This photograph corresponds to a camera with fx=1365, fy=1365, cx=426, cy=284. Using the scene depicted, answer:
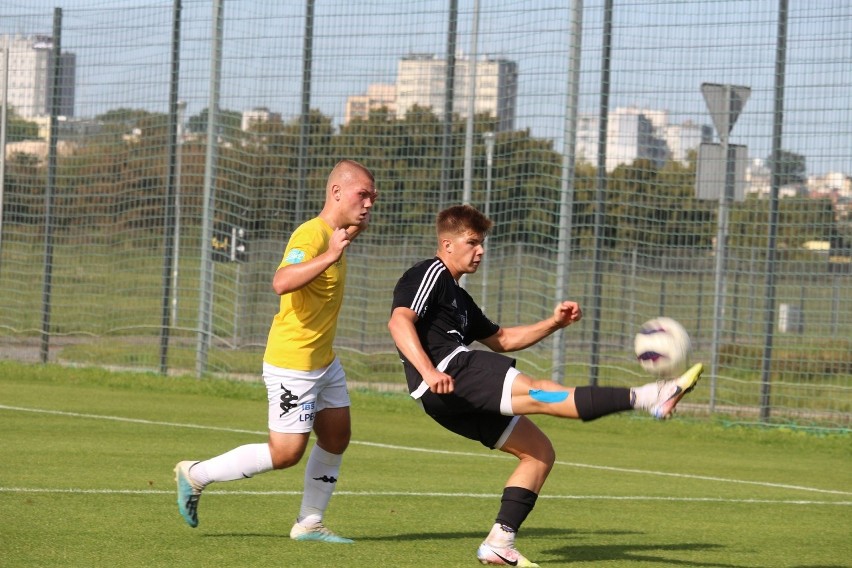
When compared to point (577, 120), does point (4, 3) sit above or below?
above

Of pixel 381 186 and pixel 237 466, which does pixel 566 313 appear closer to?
pixel 237 466

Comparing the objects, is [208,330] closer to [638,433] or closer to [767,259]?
[638,433]

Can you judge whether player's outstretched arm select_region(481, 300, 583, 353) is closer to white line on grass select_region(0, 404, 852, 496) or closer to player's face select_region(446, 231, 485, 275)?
player's face select_region(446, 231, 485, 275)

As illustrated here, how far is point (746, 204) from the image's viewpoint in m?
13.9

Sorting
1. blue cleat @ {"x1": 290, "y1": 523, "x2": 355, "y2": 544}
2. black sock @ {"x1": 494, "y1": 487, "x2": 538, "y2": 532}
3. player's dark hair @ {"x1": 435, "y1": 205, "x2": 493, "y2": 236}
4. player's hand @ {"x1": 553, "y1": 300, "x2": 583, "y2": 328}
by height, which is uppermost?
player's dark hair @ {"x1": 435, "y1": 205, "x2": 493, "y2": 236}

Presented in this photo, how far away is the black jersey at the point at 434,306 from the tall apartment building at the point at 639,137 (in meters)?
7.81

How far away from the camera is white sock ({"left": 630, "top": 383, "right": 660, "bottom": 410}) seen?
19.2ft

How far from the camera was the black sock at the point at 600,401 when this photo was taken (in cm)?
595

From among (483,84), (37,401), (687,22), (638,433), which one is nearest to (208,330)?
(37,401)

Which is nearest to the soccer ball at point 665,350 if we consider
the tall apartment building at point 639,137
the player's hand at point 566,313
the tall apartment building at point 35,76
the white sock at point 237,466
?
the player's hand at point 566,313

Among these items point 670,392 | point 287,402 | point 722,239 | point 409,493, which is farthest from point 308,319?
point 722,239

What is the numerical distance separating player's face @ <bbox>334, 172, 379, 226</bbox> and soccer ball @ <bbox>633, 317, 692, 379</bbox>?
1.62m

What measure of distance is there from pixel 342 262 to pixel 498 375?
1.23 m

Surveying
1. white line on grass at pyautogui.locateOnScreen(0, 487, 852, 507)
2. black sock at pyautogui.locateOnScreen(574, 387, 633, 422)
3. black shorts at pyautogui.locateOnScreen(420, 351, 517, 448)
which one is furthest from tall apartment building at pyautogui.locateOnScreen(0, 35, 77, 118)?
black sock at pyautogui.locateOnScreen(574, 387, 633, 422)
